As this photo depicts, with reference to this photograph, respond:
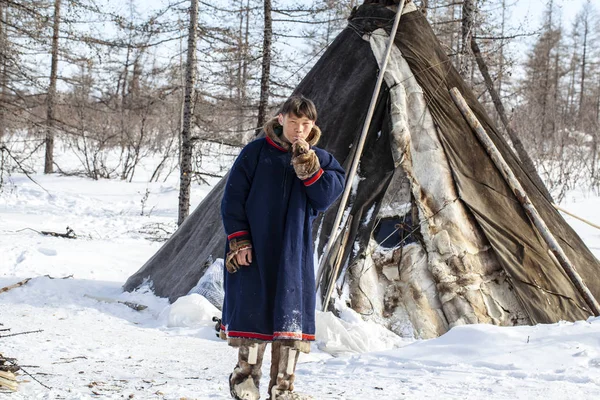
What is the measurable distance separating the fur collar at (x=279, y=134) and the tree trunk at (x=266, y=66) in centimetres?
1148

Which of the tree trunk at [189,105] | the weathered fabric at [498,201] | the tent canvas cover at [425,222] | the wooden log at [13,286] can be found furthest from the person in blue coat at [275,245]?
the tree trunk at [189,105]

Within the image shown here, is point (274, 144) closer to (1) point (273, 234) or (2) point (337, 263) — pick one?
(1) point (273, 234)

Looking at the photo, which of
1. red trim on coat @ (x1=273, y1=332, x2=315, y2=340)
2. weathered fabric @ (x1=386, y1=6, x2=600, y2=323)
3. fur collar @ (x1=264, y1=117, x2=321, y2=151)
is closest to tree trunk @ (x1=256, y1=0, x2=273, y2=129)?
weathered fabric @ (x1=386, y1=6, x2=600, y2=323)

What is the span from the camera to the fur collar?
115 inches

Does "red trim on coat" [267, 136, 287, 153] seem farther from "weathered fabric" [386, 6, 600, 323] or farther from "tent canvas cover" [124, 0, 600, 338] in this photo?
"weathered fabric" [386, 6, 600, 323]

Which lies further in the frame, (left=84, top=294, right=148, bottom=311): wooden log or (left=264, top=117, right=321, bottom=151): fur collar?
(left=84, top=294, right=148, bottom=311): wooden log

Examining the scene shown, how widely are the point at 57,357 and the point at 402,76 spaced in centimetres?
377

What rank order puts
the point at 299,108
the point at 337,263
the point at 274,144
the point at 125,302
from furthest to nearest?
the point at 125,302 → the point at 337,263 → the point at 274,144 → the point at 299,108

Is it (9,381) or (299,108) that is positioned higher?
(299,108)

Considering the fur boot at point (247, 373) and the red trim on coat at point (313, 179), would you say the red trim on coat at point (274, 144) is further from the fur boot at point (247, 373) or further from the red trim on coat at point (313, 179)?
A: the fur boot at point (247, 373)

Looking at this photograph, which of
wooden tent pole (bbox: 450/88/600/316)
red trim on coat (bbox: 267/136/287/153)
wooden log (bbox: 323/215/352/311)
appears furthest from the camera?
wooden tent pole (bbox: 450/88/600/316)

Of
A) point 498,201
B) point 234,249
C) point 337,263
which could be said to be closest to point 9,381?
point 234,249

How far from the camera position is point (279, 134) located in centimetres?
296

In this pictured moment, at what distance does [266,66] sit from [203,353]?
10518 mm
